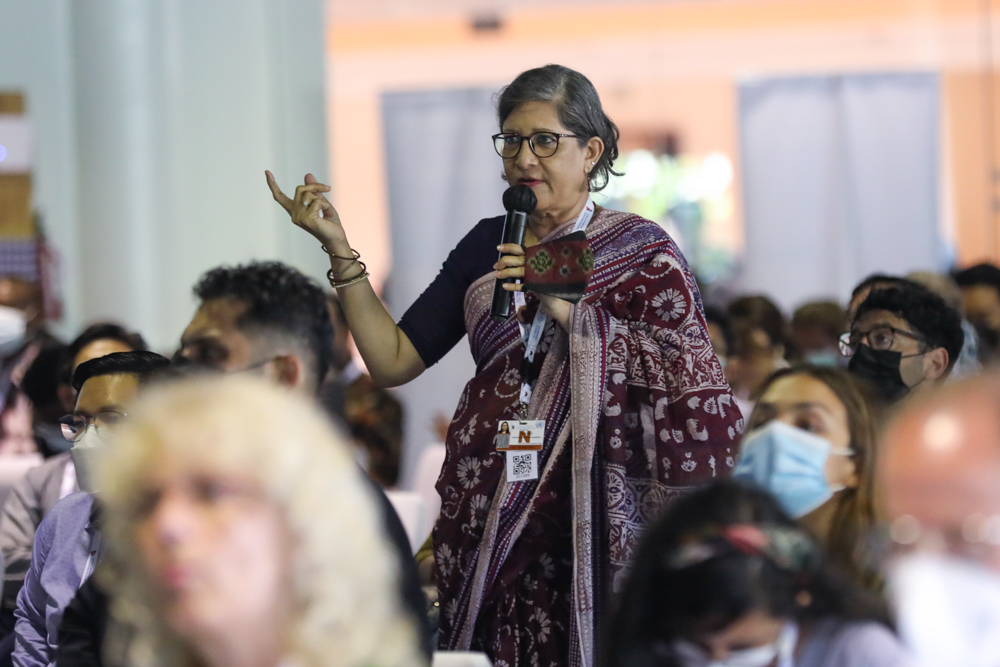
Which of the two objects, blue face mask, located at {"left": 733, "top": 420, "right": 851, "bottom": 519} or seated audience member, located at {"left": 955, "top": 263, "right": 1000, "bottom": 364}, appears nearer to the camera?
blue face mask, located at {"left": 733, "top": 420, "right": 851, "bottom": 519}

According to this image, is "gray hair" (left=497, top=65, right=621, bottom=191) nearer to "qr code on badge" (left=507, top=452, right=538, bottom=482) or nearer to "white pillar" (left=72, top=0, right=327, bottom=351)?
"qr code on badge" (left=507, top=452, right=538, bottom=482)

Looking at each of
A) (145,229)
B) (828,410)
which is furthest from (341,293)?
(145,229)

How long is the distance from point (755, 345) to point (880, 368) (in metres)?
1.64

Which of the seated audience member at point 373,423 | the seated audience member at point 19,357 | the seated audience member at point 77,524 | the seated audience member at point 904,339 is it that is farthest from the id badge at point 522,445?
the seated audience member at point 19,357

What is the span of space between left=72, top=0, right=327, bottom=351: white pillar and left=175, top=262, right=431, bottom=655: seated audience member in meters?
2.21

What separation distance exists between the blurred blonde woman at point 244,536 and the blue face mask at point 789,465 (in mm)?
732

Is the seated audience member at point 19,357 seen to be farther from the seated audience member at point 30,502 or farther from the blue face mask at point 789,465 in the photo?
the blue face mask at point 789,465

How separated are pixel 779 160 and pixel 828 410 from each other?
5179 mm

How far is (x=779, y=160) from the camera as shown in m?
6.82

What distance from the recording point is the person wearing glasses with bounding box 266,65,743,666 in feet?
6.68

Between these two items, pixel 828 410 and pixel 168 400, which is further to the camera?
pixel 828 410

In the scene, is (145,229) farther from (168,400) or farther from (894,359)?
(168,400)

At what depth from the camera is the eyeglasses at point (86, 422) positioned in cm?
231

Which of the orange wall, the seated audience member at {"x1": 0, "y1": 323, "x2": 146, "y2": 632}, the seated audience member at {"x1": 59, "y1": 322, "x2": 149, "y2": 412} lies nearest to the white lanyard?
the seated audience member at {"x1": 0, "y1": 323, "x2": 146, "y2": 632}
